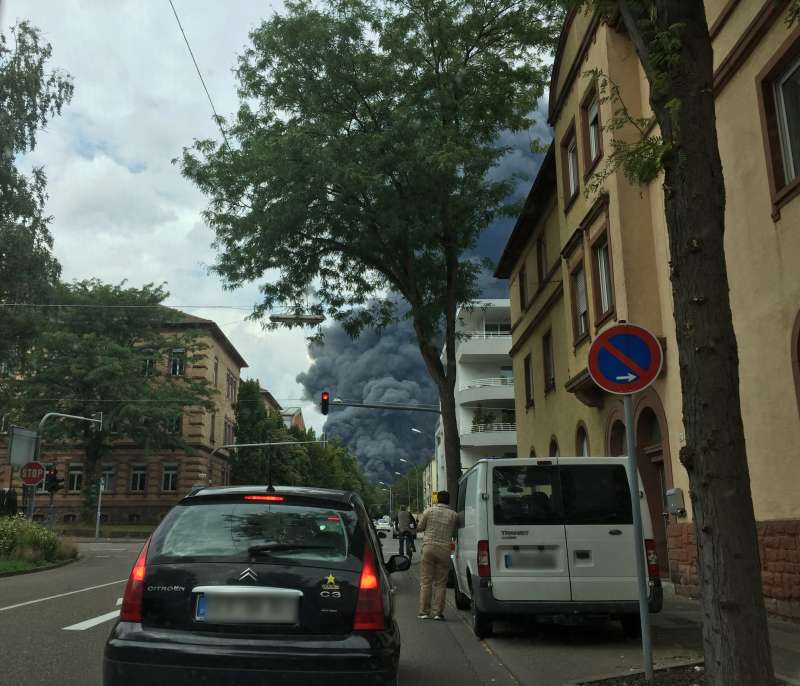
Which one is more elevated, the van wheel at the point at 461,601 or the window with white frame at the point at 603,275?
the window with white frame at the point at 603,275

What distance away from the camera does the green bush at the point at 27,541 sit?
814 inches

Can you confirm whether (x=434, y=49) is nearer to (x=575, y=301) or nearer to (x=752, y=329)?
(x=575, y=301)

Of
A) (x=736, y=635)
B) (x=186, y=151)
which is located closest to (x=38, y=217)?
(x=186, y=151)

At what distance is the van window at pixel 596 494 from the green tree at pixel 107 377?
40903mm

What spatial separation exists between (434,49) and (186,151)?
7.21 metres

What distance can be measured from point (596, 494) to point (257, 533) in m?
5.19

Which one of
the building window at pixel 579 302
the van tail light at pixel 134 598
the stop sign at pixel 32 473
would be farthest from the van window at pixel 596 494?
the stop sign at pixel 32 473

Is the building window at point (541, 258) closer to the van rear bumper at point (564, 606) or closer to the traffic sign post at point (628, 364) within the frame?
the van rear bumper at point (564, 606)

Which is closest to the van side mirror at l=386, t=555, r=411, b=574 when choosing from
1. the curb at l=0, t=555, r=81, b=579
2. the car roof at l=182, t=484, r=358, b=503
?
the car roof at l=182, t=484, r=358, b=503

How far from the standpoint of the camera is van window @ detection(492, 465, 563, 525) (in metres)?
8.71

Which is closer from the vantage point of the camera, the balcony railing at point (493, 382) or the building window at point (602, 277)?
the building window at point (602, 277)

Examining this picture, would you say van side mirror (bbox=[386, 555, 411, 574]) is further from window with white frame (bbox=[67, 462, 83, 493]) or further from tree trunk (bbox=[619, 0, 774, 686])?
window with white frame (bbox=[67, 462, 83, 493])

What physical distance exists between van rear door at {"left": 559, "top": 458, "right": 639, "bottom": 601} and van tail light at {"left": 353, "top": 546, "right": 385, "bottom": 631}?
4579 mm

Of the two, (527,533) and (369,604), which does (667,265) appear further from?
(369,604)
